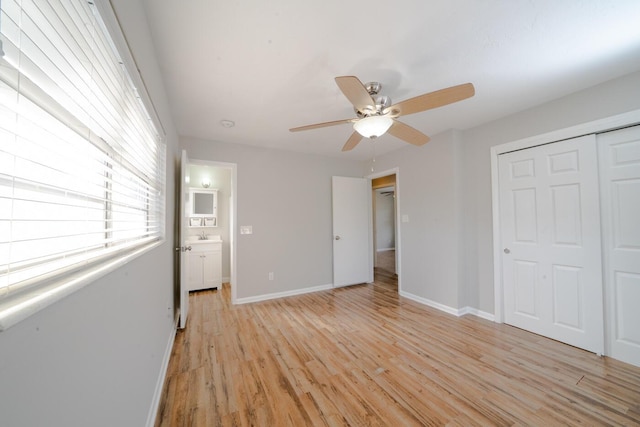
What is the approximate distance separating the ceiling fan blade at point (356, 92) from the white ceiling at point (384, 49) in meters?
0.34

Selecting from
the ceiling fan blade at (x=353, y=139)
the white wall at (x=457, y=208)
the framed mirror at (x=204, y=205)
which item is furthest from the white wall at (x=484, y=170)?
the framed mirror at (x=204, y=205)

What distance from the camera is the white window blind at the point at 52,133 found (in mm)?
446

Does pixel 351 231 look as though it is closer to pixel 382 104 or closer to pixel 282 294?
pixel 282 294

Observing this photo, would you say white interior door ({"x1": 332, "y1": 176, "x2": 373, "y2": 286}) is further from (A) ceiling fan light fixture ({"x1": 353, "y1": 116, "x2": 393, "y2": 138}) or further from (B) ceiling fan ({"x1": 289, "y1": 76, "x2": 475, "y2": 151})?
(A) ceiling fan light fixture ({"x1": 353, "y1": 116, "x2": 393, "y2": 138})

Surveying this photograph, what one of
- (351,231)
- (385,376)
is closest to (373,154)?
(351,231)

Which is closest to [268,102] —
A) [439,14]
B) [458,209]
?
[439,14]

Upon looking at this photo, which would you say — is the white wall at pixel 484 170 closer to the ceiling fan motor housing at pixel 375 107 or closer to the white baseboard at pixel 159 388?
the ceiling fan motor housing at pixel 375 107

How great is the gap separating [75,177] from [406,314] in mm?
3223

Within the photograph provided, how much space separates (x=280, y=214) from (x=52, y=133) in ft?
10.4

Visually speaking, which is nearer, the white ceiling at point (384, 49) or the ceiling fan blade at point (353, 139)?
the white ceiling at point (384, 49)

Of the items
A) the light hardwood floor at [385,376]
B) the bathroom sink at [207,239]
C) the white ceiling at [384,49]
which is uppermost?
the white ceiling at [384,49]

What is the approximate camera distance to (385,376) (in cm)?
180

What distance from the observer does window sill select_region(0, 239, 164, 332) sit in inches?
16.0

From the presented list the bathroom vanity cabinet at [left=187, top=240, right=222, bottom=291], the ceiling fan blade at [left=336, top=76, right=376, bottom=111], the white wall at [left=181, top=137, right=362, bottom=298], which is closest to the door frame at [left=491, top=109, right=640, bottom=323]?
the ceiling fan blade at [left=336, top=76, right=376, bottom=111]
